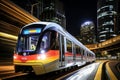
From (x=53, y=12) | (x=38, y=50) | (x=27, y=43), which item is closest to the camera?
(x=38, y=50)

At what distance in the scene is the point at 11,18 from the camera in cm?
2075

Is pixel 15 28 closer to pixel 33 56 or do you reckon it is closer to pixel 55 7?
pixel 33 56

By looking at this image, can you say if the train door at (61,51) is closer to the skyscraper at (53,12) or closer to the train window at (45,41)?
the train window at (45,41)

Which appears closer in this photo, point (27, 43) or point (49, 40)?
point (49, 40)

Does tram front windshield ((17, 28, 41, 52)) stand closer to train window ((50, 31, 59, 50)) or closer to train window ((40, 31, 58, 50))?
train window ((40, 31, 58, 50))

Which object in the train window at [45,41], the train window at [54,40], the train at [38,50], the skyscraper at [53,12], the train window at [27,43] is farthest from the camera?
the skyscraper at [53,12]

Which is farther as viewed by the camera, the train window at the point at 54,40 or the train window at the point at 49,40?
the train window at the point at 54,40

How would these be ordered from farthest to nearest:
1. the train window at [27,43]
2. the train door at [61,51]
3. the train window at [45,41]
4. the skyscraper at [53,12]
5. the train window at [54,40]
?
the skyscraper at [53,12] → the train door at [61,51] → the train window at [54,40] → the train window at [27,43] → the train window at [45,41]

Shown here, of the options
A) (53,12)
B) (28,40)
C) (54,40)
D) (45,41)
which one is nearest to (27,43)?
(28,40)

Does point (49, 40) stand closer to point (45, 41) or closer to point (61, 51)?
point (45, 41)

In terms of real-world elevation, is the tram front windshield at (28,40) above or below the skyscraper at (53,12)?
below

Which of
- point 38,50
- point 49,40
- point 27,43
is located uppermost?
point 49,40

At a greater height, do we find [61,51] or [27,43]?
[27,43]

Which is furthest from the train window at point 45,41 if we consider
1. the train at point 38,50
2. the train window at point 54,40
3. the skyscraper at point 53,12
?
the skyscraper at point 53,12
